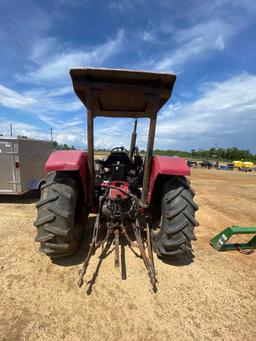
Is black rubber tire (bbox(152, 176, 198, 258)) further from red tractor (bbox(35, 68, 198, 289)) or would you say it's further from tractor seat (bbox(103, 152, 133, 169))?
tractor seat (bbox(103, 152, 133, 169))

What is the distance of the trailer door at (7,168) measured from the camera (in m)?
5.30

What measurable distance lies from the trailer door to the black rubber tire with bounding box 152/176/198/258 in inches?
173

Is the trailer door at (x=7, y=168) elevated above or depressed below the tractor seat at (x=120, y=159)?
below

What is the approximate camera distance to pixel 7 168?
5367mm

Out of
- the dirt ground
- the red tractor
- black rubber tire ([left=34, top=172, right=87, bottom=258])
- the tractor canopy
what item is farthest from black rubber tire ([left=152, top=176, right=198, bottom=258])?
black rubber tire ([left=34, top=172, right=87, bottom=258])

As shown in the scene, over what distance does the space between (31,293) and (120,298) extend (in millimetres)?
922

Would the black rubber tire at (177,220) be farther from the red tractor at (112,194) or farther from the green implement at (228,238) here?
the green implement at (228,238)

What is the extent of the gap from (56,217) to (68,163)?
64 centimetres

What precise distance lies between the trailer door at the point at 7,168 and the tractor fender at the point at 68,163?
11.0 feet

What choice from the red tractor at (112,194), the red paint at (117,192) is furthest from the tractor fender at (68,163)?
the red paint at (117,192)

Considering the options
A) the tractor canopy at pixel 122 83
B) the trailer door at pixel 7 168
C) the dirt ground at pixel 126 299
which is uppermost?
the tractor canopy at pixel 122 83

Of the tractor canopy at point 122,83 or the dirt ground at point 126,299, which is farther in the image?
the tractor canopy at point 122,83

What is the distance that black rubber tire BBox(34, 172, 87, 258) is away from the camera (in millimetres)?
2363

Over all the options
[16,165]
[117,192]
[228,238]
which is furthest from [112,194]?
[16,165]
